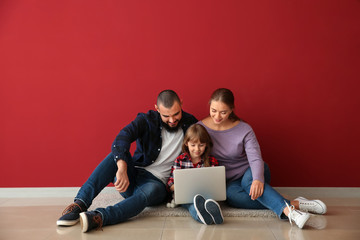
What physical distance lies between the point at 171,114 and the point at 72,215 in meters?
0.77

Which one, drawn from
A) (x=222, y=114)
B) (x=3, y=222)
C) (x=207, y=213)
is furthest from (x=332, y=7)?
(x=3, y=222)

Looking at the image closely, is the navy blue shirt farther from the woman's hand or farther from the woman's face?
the woman's hand

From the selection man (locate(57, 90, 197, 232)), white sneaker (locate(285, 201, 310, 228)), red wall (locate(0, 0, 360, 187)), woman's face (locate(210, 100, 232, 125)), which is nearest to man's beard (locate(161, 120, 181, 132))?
man (locate(57, 90, 197, 232))

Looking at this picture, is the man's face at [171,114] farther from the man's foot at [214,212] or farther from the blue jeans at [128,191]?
the man's foot at [214,212]

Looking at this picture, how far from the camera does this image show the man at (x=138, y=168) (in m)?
1.88

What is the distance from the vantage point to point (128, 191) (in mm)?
2143

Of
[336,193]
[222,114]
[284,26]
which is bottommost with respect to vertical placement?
[336,193]

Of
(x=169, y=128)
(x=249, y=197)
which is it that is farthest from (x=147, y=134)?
(x=249, y=197)

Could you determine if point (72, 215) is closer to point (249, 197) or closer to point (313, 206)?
point (249, 197)

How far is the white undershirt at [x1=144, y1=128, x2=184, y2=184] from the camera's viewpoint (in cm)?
223

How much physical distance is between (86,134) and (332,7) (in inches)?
77.5

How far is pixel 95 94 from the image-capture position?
2.57 meters

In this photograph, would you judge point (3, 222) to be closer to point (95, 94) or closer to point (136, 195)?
point (136, 195)

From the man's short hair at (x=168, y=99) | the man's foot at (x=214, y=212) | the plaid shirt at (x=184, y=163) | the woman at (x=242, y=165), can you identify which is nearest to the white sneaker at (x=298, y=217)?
the woman at (x=242, y=165)
